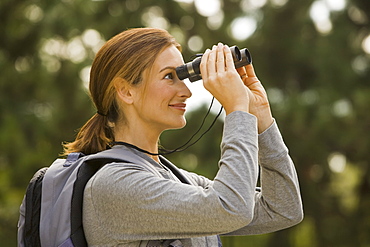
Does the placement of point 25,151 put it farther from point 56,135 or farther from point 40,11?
point 40,11

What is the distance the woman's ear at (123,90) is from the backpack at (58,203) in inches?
10.0

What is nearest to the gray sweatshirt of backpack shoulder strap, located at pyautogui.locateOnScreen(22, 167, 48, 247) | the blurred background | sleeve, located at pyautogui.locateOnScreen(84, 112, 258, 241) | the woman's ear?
sleeve, located at pyautogui.locateOnScreen(84, 112, 258, 241)

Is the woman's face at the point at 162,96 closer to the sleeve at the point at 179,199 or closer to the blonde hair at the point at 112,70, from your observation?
the blonde hair at the point at 112,70

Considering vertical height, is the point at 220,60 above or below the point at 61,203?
above

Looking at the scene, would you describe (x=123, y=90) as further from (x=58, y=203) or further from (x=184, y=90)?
(x=58, y=203)

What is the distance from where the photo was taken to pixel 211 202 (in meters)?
1.61

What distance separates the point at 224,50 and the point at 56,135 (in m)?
5.19

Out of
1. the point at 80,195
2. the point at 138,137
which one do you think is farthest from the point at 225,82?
the point at 80,195

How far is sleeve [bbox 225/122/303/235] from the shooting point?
1.94m

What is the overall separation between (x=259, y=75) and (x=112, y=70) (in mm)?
5858

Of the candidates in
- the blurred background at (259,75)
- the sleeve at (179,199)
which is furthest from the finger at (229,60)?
the blurred background at (259,75)

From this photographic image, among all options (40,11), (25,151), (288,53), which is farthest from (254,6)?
(25,151)

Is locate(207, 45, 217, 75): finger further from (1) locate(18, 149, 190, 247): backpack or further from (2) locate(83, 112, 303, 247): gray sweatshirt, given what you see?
(1) locate(18, 149, 190, 247): backpack

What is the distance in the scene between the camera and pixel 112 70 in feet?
6.40
